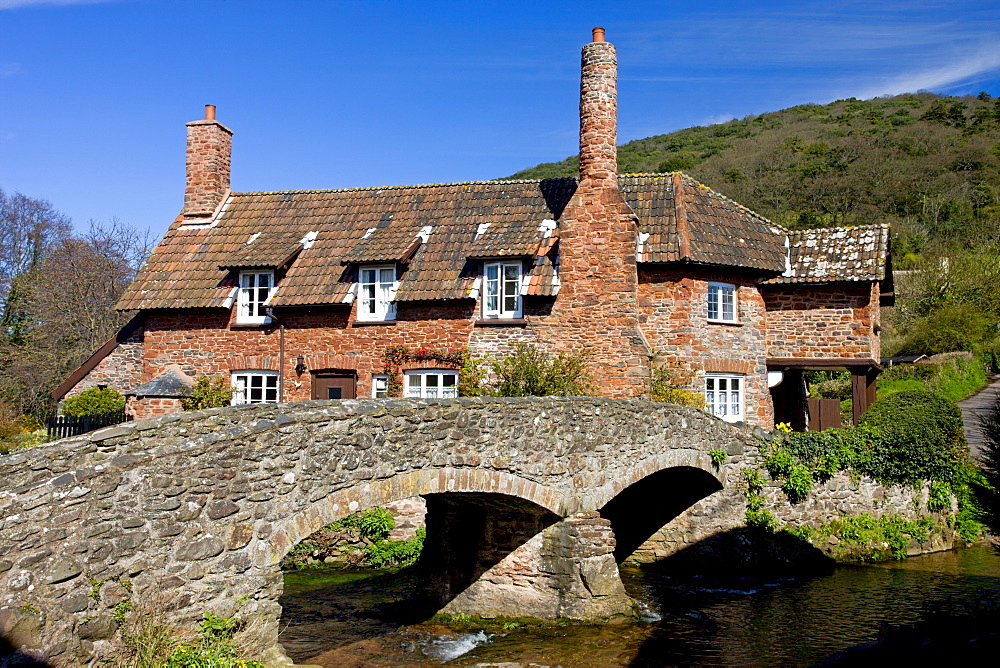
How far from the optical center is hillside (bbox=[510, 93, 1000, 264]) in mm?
44594

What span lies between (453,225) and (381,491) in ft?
42.5

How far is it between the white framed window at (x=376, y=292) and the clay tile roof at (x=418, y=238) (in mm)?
302

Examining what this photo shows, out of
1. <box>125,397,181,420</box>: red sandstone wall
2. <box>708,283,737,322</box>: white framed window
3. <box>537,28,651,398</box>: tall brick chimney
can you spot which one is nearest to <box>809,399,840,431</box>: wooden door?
<box>708,283,737,322</box>: white framed window

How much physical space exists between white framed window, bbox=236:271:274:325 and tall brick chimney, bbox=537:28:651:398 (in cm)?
730

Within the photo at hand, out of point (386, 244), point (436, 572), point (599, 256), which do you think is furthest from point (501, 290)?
point (436, 572)

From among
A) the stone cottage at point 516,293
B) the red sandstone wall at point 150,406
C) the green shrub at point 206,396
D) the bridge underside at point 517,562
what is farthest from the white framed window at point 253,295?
the bridge underside at point 517,562

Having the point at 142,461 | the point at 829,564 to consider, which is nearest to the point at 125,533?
the point at 142,461

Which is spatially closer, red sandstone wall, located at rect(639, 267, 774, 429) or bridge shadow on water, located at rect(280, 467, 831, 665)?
bridge shadow on water, located at rect(280, 467, 831, 665)

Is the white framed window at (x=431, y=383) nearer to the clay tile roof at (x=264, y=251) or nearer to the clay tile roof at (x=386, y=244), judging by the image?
the clay tile roof at (x=386, y=244)

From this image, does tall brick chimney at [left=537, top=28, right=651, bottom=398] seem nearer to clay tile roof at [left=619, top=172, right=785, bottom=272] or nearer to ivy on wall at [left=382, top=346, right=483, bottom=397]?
clay tile roof at [left=619, top=172, right=785, bottom=272]

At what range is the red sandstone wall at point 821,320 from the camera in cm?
2114

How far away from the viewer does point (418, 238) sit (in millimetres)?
21828

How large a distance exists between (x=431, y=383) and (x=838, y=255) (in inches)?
421

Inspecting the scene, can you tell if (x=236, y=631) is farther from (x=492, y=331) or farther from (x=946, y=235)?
(x=946, y=235)
